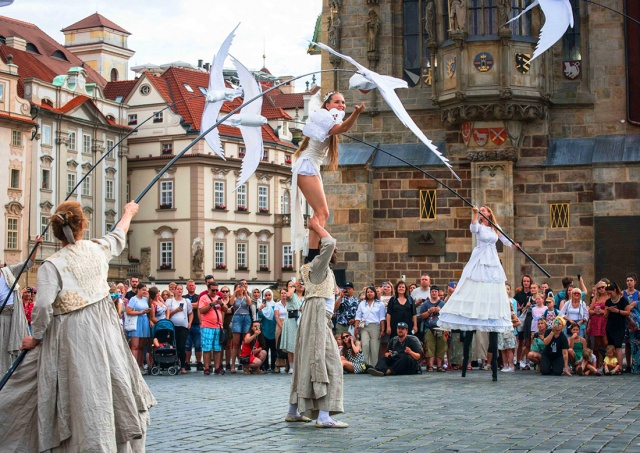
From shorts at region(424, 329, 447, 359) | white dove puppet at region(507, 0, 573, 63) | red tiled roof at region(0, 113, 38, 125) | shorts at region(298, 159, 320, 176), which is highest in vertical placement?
red tiled roof at region(0, 113, 38, 125)

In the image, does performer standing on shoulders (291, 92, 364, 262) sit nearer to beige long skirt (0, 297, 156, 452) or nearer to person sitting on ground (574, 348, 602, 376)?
beige long skirt (0, 297, 156, 452)

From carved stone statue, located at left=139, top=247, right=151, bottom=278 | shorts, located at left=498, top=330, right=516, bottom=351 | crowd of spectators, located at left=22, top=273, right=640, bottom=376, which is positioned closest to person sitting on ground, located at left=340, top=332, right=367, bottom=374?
crowd of spectators, located at left=22, top=273, right=640, bottom=376

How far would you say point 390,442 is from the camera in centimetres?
857

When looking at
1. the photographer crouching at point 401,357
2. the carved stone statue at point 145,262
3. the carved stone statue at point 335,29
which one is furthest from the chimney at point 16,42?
the photographer crouching at point 401,357

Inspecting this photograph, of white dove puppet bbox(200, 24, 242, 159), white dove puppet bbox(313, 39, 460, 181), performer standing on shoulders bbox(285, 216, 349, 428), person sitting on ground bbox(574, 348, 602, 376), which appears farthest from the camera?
person sitting on ground bbox(574, 348, 602, 376)

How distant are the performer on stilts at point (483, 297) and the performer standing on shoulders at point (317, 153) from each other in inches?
192

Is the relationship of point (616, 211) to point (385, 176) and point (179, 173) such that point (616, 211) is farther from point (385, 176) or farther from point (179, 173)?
point (179, 173)

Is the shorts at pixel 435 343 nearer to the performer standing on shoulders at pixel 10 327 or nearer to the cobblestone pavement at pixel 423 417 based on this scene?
the cobblestone pavement at pixel 423 417

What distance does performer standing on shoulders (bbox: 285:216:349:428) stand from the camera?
382 inches

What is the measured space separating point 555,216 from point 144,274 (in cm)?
5025

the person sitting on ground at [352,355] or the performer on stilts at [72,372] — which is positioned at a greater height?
the performer on stilts at [72,372]

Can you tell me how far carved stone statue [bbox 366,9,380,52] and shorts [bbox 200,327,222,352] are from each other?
848 cm

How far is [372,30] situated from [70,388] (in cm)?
1929

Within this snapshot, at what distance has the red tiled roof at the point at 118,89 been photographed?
2987 inches
